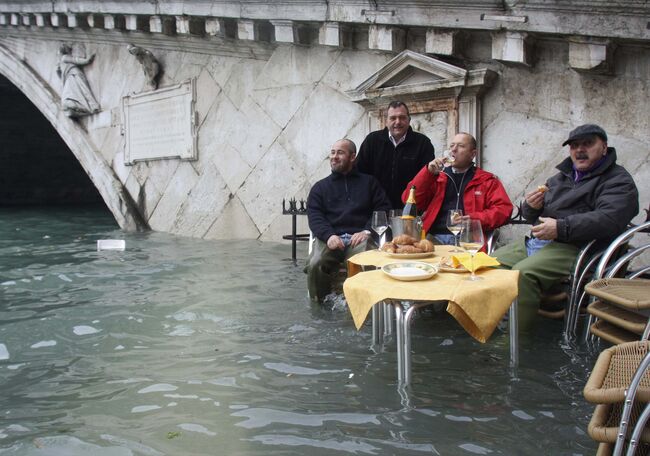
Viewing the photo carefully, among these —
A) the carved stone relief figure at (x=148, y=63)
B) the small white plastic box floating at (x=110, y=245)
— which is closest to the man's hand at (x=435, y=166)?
the small white plastic box floating at (x=110, y=245)

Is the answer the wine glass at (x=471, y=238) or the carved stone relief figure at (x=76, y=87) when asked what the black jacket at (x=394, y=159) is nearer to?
the wine glass at (x=471, y=238)

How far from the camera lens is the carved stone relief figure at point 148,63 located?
29.0 ft

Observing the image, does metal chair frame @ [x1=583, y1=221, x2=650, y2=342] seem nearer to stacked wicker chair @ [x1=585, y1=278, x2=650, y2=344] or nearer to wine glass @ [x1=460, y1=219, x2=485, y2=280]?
stacked wicker chair @ [x1=585, y1=278, x2=650, y2=344]

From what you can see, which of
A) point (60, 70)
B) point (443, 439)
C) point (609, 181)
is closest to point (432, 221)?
point (609, 181)

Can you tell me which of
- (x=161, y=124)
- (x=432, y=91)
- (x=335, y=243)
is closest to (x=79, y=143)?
(x=161, y=124)

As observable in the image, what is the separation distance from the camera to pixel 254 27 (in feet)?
24.1

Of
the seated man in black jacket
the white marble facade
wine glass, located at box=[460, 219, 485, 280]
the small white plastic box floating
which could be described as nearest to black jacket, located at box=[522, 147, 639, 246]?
wine glass, located at box=[460, 219, 485, 280]

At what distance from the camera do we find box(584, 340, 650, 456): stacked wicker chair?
166 centimetres

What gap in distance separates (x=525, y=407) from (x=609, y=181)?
1.45 m

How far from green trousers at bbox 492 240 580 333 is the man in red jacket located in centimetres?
57

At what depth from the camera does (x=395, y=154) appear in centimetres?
471

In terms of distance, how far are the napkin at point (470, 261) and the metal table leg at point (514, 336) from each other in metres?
0.23

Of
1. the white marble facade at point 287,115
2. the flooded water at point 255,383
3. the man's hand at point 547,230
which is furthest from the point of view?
the white marble facade at point 287,115

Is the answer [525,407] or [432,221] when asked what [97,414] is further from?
[432,221]
